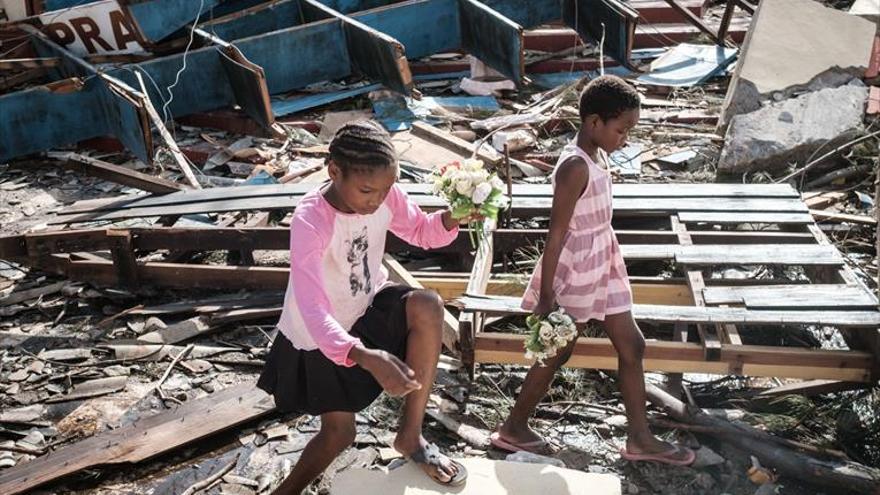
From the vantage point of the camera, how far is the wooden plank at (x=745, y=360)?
169 inches

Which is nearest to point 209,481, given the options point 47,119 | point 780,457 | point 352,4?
point 780,457

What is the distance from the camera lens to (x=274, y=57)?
375 inches

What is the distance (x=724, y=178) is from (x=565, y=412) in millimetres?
3427

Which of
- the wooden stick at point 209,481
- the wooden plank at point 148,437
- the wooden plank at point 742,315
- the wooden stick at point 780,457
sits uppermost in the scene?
the wooden plank at point 742,315

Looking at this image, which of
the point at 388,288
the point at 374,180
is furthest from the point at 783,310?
the point at 374,180

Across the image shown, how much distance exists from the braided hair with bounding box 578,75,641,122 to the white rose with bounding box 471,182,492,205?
55 centimetres

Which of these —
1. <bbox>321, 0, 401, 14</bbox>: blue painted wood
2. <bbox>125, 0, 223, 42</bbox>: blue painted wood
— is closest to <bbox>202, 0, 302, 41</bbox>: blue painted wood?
<bbox>125, 0, 223, 42</bbox>: blue painted wood

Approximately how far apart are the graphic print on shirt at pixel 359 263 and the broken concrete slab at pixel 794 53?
5.37m

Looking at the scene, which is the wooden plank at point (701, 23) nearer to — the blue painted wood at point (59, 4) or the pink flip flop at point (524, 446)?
the blue painted wood at point (59, 4)

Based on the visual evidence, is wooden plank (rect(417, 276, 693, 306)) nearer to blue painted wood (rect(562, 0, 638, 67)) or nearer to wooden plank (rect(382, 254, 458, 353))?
wooden plank (rect(382, 254, 458, 353))

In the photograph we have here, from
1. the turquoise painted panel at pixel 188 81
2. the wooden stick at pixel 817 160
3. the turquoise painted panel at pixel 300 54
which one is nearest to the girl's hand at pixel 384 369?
the wooden stick at pixel 817 160

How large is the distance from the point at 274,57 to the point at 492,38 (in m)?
2.30

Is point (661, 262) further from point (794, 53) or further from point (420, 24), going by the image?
point (420, 24)

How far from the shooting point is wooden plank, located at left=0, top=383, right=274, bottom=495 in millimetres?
4414
